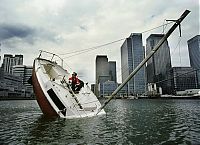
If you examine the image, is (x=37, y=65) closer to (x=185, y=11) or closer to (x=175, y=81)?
(x=185, y=11)

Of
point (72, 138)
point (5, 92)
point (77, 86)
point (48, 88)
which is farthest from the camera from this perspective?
point (5, 92)

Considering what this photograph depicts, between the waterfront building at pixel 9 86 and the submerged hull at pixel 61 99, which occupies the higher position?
the waterfront building at pixel 9 86

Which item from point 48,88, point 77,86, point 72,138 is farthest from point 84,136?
point 77,86

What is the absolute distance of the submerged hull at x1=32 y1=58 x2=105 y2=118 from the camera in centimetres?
1661

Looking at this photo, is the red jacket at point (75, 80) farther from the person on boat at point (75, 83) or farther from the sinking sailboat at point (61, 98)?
the sinking sailboat at point (61, 98)

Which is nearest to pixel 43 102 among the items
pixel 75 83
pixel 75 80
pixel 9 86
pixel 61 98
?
pixel 61 98

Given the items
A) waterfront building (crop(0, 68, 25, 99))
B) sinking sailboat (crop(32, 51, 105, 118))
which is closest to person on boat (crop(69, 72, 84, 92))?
sinking sailboat (crop(32, 51, 105, 118))

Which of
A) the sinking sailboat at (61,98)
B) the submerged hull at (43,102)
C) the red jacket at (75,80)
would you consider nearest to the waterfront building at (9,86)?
the submerged hull at (43,102)

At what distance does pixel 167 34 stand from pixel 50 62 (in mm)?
14382

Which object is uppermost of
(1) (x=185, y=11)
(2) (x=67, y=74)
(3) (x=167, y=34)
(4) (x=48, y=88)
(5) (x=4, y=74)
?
(5) (x=4, y=74)

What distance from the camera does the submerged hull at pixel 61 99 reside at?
1661 cm

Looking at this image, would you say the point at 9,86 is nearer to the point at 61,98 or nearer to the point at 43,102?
Result: the point at 43,102

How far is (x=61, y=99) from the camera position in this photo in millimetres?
16688

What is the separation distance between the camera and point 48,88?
1788 cm
